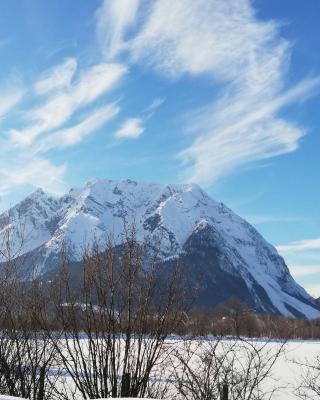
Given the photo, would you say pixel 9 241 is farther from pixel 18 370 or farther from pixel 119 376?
pixel 119 376

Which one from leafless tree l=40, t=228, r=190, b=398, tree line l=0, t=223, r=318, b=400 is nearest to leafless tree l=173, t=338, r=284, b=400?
tree line l=0, t=223, r=318, b=400

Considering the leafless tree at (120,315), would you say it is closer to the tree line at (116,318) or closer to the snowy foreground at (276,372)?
the tree line at (116,318)

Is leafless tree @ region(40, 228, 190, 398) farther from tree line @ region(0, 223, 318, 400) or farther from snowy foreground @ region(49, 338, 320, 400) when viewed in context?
snowy foreground @ region(49, 338, 320, 400)

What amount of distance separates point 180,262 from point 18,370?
108 inches

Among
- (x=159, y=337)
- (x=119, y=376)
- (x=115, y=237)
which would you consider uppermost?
(x=115, y=237)

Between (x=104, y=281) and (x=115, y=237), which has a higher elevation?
(x=115, y=237)

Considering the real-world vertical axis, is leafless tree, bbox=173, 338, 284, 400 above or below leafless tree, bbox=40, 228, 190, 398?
below

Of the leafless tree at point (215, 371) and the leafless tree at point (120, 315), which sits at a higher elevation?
the leafless tree at point (120, 315)

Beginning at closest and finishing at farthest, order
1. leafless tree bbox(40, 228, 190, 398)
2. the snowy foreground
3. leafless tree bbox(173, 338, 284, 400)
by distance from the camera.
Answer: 1. leafless tree bbox(40, 228, 190, 398)
2. leafless tree bbox(173, 338, 284, 400)
3. the snowy foreground

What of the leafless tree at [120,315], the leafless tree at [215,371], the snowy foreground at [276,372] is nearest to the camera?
the leafless tree at [120,315]

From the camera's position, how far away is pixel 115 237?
746cm

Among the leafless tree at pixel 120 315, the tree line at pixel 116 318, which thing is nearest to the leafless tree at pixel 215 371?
the tree line at pixel 116 318

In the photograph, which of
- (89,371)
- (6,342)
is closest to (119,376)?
(89,371)

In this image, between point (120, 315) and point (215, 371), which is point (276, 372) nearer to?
point (215, 371)
